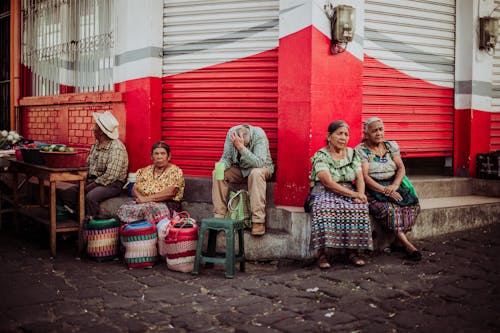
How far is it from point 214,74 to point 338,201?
270cm

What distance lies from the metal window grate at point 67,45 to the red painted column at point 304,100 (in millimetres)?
3245

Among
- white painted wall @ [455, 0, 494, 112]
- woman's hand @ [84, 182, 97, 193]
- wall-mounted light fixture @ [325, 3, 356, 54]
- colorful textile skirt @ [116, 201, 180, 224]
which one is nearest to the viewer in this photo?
colorful textile skirt @ [116, 201, 180, 224]

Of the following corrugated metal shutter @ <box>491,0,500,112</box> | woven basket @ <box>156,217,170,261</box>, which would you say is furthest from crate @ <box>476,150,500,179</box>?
woven basket @ <box>156,217,170,261</box>

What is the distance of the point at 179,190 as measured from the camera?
630 cm

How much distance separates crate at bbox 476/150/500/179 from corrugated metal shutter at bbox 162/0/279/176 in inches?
138

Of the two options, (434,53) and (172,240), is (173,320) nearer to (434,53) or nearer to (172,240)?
(172,240)

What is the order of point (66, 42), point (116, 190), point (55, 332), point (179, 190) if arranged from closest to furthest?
point (55, 332) < point (179, 190) < point (116, 190) < point (66, 42)

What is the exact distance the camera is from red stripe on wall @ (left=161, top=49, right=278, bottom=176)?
6617 mm

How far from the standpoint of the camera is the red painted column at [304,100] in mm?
6016

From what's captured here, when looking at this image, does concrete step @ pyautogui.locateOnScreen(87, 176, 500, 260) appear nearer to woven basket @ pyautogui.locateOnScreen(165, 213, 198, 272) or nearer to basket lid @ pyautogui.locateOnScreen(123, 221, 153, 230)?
woven basket @ pyautogui.locateOnScreen(165, 213, 198, 272)

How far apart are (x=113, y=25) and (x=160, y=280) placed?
4.56m

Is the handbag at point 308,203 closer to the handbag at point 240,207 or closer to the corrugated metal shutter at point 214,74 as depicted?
the handbag at point 240,207

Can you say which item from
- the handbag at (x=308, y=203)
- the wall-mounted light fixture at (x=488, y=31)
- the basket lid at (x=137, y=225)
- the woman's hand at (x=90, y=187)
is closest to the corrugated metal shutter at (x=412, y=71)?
the wall-mounted light fixture at (x=488, y=31)

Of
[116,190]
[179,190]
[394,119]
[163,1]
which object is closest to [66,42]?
[163,1]
